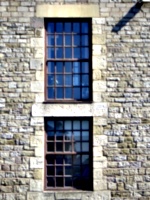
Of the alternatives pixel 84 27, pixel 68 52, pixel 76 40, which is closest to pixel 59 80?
pixel 68 52

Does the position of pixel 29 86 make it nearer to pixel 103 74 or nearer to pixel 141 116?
pixel 103 74

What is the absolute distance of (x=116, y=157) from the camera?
1119 centimetres

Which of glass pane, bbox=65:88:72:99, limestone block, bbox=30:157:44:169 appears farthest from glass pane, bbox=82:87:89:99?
limestone block, bbox=30:157:44:169

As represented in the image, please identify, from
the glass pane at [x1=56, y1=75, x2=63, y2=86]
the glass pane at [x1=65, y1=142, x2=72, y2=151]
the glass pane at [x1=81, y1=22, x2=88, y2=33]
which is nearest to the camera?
the glass pane at [x1=65, y1=142, x2=72, y2=151]

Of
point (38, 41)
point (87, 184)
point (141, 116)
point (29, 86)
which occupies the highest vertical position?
point (38, 41)

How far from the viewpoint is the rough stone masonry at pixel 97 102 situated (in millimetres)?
11117

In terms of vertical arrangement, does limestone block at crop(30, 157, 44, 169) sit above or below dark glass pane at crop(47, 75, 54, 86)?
below

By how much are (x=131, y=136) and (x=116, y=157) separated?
65cm

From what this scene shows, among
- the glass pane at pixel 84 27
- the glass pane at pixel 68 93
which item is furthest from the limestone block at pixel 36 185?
the glass pane at pixel 84 27

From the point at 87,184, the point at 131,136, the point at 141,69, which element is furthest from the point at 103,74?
the point at 87,184

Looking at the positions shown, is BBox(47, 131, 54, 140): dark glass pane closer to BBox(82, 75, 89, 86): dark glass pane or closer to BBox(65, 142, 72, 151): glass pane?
BBox(65, 142, 72, 151): glass pane

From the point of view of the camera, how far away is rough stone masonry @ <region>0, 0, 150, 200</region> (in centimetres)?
1112

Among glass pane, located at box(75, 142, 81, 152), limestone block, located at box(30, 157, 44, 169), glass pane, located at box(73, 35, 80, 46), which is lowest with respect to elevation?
limestone block, located at box(30, 157, 44, 169)

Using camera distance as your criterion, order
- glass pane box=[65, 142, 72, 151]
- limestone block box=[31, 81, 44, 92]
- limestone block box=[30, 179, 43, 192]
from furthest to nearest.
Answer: glass pane box=[65, 142, 72, 151] → limestone block box=[31, 81, 44, 92] → limestone block box=[30, 179, 43, 192]
